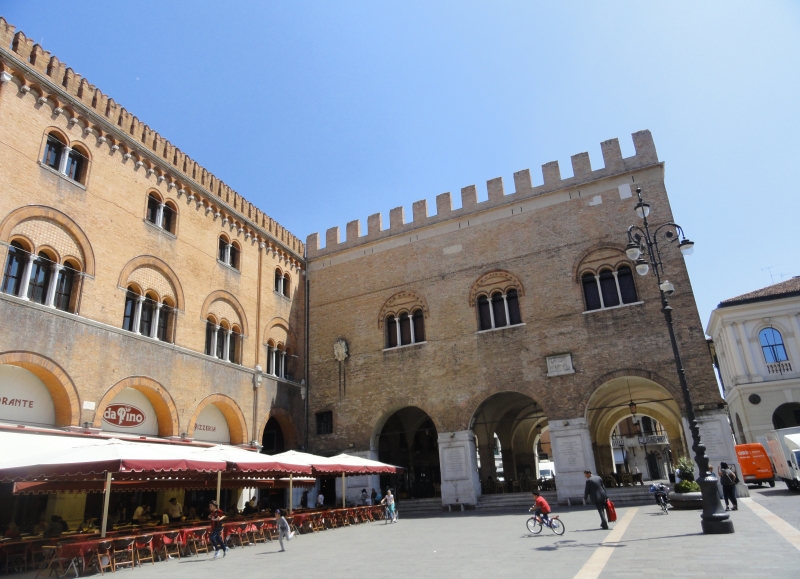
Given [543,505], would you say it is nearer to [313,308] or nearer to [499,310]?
[499,310]

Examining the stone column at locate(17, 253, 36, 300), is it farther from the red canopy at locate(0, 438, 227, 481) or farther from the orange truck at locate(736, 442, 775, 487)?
the orange truck at locate(736, 442, 775, 487)

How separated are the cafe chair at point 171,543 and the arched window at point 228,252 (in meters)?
10.3

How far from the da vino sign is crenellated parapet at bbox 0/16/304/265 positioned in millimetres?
6965

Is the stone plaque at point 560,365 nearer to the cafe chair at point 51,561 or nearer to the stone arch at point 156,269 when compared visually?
the stone arch at point 156,269

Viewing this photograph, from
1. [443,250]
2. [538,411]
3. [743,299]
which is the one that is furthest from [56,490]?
[743,299]

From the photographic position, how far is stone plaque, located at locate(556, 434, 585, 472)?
672 inches

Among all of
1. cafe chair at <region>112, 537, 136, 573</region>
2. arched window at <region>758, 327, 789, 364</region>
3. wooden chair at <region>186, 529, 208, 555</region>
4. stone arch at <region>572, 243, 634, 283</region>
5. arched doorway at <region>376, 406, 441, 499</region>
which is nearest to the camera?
cafe chair at <region>112, 537, 136, 573</region>

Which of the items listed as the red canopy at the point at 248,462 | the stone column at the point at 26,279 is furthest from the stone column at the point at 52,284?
the red canopy at the point at 248,462

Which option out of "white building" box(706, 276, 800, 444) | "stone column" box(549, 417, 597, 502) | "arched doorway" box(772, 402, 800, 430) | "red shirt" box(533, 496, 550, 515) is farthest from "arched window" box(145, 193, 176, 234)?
"arched doorway" box(772, 402, 800, 430)

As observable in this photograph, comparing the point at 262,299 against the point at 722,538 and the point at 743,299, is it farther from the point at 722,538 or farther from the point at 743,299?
the point at 743,299

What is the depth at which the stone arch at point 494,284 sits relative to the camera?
19.7 m

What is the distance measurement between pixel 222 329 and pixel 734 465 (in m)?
16.4

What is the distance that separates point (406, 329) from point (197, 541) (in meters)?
11.5

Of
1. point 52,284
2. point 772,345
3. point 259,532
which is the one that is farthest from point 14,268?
point 772,345
